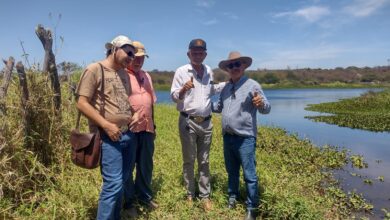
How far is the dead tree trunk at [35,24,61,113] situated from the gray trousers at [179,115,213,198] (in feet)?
6.41

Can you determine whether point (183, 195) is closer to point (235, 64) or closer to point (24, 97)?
point (235, 64)

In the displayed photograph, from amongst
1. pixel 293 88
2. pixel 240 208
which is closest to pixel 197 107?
pixel 240 208

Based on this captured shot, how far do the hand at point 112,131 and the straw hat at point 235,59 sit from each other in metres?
1.96

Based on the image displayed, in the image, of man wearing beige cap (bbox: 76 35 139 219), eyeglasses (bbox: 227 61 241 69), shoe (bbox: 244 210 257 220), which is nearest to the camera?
man wearing beige cap (bbox: 76 35 139 219)

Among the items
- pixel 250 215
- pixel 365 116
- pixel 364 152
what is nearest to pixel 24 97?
pixel 250 215

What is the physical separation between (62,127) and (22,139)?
67cm

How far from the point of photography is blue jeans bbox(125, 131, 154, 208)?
4.80 m

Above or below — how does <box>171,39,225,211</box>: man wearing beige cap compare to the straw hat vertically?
below

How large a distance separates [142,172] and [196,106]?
120 centimetres

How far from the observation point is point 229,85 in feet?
16.9

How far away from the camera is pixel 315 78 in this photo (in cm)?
11569

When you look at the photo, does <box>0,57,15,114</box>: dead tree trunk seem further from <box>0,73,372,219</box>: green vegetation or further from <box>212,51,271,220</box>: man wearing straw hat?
<box>212,51,271,220</box>: man wearing straw hat

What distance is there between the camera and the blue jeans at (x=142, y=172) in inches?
189

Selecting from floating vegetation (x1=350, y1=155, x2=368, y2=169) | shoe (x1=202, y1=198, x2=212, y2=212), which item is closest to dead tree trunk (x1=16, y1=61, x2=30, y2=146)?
shoe (x1=202, y1=198, x2=212, y2=212)
